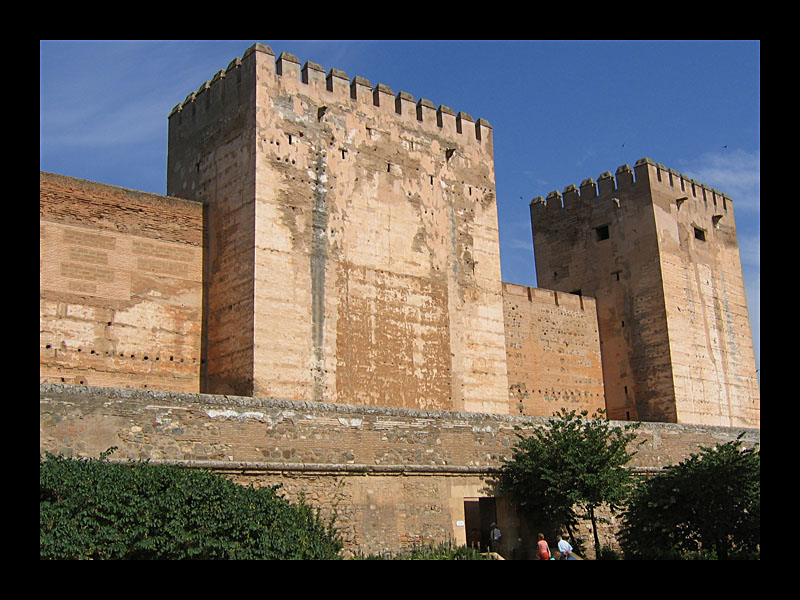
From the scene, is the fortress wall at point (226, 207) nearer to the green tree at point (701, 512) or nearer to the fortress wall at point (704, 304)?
the green tree at point (701, 512)

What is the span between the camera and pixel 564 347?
20688mm

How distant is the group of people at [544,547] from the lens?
11.9 meters

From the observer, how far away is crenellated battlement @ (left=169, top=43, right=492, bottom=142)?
52.6 ft

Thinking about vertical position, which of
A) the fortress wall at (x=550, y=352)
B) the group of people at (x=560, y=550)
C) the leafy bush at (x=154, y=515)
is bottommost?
the group of people at (x=560, y=550)

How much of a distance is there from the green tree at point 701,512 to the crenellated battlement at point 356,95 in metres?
8.22

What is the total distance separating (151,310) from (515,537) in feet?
22.4

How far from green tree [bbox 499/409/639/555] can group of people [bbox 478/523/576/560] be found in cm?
45

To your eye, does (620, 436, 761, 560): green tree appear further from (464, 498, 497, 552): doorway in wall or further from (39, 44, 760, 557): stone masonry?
(464, 498, 497, 552): doorway in wall

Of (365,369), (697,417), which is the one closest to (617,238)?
(697,417)

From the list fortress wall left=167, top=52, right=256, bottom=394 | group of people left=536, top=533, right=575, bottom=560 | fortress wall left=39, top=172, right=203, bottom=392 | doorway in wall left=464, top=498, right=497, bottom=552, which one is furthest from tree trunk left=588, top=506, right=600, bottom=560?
fortress wall left=39, top=172, right=203, bottom=392

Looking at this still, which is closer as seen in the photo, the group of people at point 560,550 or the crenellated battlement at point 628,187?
the group of people at point 560,550

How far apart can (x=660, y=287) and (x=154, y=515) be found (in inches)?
559

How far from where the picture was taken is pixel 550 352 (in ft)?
66.8

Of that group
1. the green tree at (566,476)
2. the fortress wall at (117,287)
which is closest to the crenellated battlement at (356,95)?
the fortress wall at (117,287)
